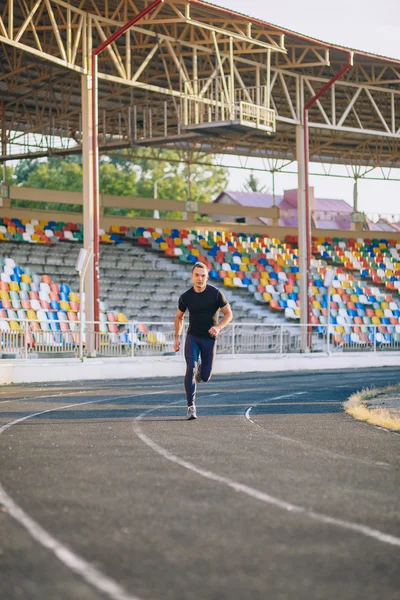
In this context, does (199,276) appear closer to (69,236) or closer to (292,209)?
(69,236)

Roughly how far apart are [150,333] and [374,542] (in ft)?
73.5

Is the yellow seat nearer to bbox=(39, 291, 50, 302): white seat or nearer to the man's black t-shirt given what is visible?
bbox=(39, 291, 50, 302): white seat

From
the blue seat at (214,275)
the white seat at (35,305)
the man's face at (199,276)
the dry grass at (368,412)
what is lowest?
the dry grass at (368,412)

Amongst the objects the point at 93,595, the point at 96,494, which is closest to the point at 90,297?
the point at 96,494

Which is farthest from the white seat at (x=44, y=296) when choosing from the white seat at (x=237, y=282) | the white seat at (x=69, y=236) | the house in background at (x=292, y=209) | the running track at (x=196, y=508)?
the house in background at (x=292, y=209)

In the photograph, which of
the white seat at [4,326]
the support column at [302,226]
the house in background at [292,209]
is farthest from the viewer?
the house in background at [292,209]

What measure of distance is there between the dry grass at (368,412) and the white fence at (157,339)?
7.84 metres

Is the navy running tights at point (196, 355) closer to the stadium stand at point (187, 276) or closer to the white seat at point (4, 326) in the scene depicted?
the white seat at point (4, 326)

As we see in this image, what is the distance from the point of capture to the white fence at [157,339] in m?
24.5

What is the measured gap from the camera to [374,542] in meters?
6.11

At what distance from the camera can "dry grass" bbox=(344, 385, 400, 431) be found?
1395 cm

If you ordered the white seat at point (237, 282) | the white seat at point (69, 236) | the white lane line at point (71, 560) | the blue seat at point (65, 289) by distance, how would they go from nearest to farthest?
the white lane line at point (71, 560) → the blue seat at point (65, 289) → the white seat at point (69, 236) → the white seat at point (237, 282)

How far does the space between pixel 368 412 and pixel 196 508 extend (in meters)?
8.69

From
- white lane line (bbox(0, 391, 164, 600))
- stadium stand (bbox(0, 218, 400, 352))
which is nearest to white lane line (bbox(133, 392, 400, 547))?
white lane line (bbox(0, 391, 164, 600))
